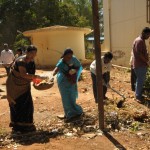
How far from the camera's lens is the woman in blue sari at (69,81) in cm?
681

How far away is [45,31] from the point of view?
2067 cm

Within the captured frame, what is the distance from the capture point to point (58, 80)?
6.98 meters

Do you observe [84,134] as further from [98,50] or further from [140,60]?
[140,60]

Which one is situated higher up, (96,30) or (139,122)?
(96,30)

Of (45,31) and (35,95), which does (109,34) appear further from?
(35,95)

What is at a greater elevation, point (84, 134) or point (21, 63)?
point (21, 63)

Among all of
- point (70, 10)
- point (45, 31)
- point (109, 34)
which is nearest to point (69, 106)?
point (109, 34)

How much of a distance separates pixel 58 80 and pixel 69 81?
0.25 meters

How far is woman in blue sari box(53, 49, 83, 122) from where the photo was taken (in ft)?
22.3

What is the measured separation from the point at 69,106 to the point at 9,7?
86.6ft

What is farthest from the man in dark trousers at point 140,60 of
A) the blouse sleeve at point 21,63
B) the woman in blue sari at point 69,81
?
the blouse sleeve at point 21,63

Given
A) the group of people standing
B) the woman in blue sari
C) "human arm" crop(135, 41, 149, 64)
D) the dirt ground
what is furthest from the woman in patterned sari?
"human arm" crop(135, 41, 149, 64)

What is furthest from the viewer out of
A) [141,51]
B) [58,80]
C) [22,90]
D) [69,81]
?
[141,51]

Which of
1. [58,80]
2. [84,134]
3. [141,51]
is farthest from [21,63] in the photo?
[141,51]
